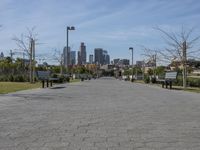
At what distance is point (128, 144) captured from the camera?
6.68 m

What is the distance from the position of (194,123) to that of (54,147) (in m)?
4.11

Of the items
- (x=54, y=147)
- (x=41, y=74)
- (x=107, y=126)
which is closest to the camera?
(x=54, y=147)

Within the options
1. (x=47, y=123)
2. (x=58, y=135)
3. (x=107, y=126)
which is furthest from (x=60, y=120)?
(x=58, y=135)

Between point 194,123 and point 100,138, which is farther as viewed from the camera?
point 194,123

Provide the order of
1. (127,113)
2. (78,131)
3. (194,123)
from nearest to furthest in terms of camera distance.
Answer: (78,131), (194,123), (127,113)

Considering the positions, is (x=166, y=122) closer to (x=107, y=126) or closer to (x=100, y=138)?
(x=107, y=126)

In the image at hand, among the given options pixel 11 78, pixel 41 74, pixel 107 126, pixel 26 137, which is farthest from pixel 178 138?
pixel 11 78

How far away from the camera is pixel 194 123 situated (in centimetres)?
935

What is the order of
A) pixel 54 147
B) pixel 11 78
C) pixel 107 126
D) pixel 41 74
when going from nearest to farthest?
pixel 54 147 < pixel 107 126 < pixel 41 74 < pixel 11 78

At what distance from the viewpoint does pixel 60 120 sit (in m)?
9.55

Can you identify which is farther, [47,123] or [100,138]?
[47,123]

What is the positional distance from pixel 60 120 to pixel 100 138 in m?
2.54

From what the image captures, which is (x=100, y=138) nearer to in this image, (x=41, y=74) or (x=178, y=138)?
(x=178, y=138)

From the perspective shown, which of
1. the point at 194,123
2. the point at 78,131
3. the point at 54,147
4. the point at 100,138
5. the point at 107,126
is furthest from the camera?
the point at 194,123
